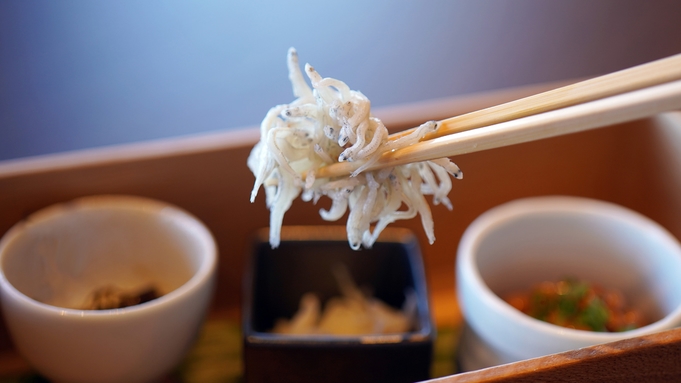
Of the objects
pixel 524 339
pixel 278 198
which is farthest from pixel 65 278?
pixel 524 339

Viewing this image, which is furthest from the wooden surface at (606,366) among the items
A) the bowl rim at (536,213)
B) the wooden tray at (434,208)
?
the wooden tray at (434,208)

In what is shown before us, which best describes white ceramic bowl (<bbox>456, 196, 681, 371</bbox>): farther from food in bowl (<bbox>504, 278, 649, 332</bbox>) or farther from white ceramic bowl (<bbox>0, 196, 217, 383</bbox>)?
white ceramic bowl (<bbox>0, 196, 217, 383</bbox>)

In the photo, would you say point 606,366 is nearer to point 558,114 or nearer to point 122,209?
point 558,114

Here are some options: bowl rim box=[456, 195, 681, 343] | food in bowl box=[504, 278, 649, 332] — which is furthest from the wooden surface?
food in bowl box=[504, 278, 649, 332]

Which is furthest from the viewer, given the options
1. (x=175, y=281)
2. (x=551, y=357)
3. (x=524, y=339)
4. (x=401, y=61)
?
(x=401, y=61)

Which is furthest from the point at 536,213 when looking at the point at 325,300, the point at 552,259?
the point at 325,300

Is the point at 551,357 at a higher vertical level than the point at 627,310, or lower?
higher

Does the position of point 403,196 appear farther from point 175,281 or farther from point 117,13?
point 117,13
